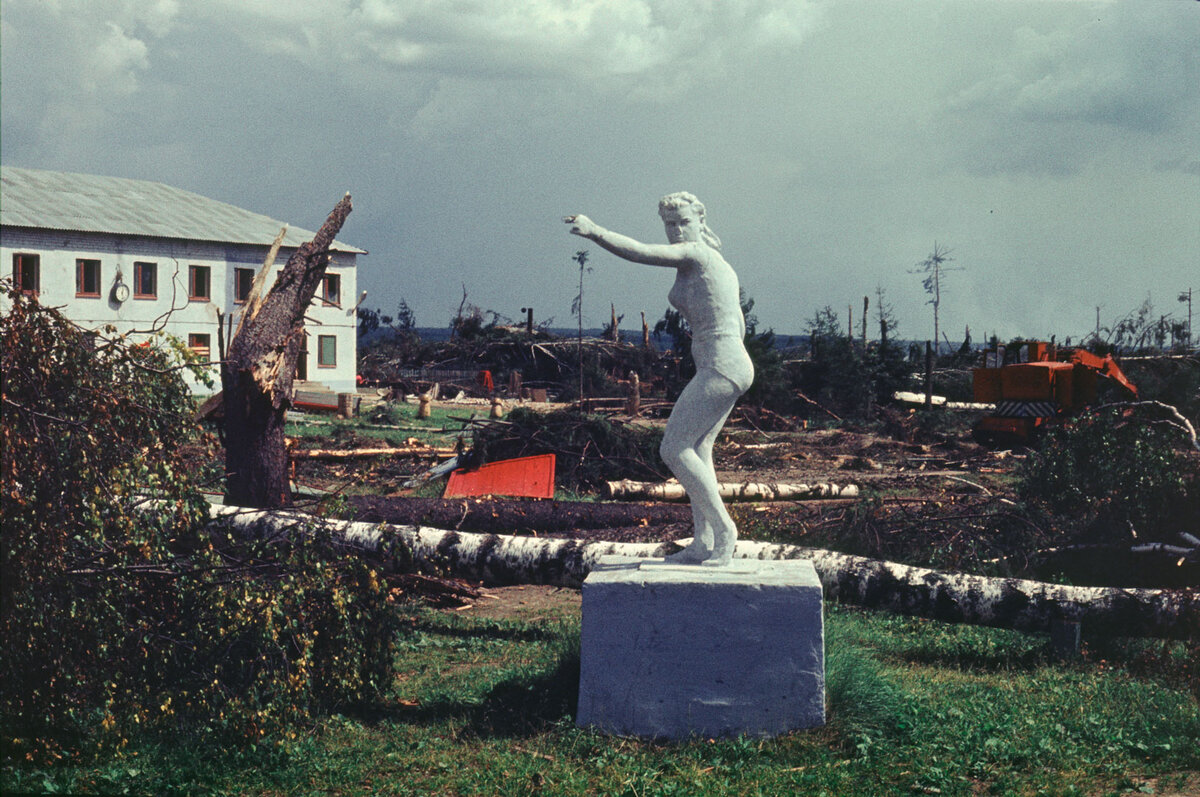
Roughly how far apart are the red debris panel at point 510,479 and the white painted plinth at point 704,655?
332 inches

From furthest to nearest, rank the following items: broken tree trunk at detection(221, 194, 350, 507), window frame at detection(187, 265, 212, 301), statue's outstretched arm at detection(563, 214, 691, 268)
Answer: window frame at detection(187, 265, 212, 301), broken tree trunk at detection(221, 194, 350, 507), statue's outstretched arm at detection(563, 214, 691, 268)

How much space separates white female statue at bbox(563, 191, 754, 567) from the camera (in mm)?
6043

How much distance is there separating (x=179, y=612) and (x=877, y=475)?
1304 centimetres

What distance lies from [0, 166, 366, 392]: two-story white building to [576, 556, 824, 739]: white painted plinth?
25664 millimetres

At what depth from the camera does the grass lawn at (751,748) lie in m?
5.10

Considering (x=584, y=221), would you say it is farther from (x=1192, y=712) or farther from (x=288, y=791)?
(x=1192, y=712)

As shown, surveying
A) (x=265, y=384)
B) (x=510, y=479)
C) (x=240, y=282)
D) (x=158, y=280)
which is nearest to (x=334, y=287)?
(x=240, y=282)

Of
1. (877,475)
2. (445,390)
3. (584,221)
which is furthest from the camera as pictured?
(445,390)

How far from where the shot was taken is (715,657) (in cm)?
577

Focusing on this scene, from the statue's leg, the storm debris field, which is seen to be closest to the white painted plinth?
the statue's leg

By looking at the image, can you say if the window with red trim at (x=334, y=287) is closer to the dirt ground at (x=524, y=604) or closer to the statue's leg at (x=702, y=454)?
the dirt ground at (x=524, y=604)

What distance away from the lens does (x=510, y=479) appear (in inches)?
571

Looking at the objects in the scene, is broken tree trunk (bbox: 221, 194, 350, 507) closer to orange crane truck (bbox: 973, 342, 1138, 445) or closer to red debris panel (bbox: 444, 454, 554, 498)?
red debris panel (bbox: 444, 454, 554, 498)

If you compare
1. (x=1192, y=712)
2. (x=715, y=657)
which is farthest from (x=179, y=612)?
(x=1192, y=712)
